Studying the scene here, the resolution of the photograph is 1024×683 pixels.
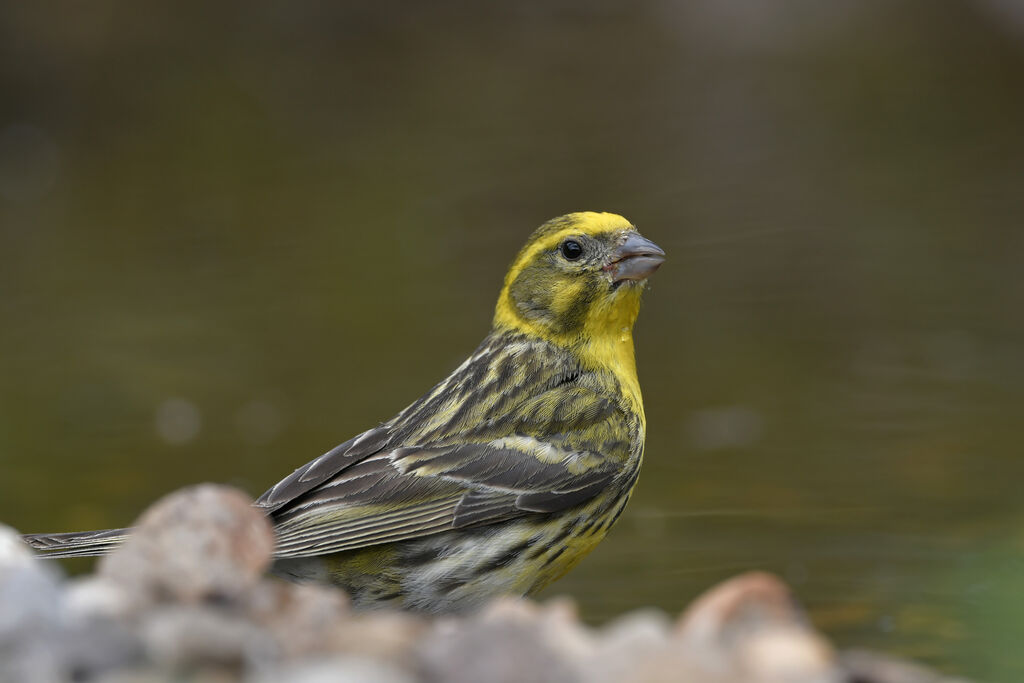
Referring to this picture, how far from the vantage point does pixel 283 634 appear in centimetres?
310

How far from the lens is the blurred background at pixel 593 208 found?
641cm

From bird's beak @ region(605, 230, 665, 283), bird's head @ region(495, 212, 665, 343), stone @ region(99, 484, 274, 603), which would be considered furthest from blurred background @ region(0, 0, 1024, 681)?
stone @ region(99, 484, 274, 603)

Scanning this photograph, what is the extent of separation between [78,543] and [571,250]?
1.76 meters

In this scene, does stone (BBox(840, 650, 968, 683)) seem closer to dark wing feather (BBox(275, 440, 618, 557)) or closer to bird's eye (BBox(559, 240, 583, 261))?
dark wing feather (BBox(275, 440, 618, 557))

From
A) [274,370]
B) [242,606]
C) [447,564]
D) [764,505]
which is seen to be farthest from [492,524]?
[274,370]

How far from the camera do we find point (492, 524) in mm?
4637

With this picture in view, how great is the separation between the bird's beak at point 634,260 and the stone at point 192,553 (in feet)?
6.60

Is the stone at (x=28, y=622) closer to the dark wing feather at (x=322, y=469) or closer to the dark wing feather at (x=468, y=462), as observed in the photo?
the dark wing feather at (x=468, y=462)

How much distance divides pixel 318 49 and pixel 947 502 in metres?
9.14

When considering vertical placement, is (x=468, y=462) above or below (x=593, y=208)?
below

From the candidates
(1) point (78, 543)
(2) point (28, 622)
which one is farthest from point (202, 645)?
(1) point (78, 543)

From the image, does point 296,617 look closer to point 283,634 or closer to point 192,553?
point 283,634

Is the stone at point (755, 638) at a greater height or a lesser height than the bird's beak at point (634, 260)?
lesser

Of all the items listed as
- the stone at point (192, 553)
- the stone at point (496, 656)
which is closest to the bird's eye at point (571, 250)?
the stone at point (192, 553)
